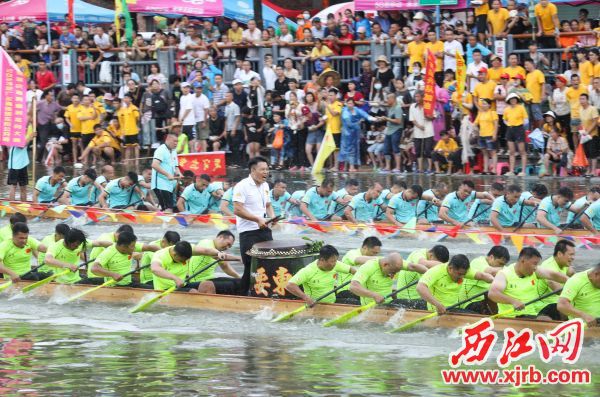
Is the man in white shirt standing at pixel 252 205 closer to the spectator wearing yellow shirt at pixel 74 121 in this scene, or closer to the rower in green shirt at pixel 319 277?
the rower in green shirt at pixel 319 277

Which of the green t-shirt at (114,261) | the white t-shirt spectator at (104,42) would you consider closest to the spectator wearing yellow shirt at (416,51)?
the white t-shirt spectator at (104,42)

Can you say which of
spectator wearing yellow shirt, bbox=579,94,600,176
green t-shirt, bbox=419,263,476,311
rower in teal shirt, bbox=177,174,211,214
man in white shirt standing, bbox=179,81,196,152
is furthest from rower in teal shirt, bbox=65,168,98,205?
green t-shirt, bbox=419,263,476,311

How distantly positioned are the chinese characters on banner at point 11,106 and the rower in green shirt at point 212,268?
810 centimetres

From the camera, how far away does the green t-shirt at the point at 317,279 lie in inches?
570

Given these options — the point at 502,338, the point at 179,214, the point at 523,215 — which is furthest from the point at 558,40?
the point at 502,338

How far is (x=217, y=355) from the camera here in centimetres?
1327

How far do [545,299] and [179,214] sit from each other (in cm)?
854

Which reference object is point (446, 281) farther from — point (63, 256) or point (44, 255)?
point (44, 255)

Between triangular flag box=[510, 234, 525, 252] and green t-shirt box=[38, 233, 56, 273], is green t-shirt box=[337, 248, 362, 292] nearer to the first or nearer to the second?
triangular flag box=[510, 234, 525, 252]

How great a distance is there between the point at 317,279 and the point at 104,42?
16.0m

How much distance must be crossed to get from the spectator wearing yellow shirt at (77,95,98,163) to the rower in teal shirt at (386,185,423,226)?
31.8 ft

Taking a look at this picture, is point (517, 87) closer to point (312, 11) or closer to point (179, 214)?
point (179, 214)

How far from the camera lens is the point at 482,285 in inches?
555

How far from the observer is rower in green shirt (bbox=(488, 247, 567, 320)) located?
1340 centimetres
